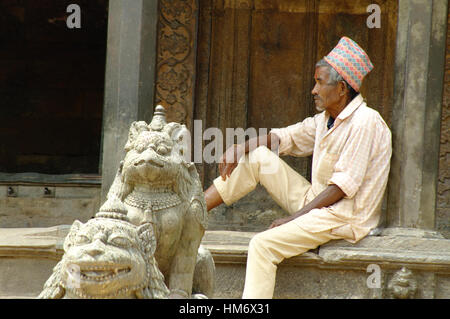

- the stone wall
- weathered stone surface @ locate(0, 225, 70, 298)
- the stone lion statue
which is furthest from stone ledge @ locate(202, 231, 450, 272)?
the stone wall

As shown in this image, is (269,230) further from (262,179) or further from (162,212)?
(162,212)

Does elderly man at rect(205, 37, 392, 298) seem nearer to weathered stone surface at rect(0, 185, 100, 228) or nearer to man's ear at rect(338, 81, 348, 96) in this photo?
man's ear at rect(338, 81, 348, 96)

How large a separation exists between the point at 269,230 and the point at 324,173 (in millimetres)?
657

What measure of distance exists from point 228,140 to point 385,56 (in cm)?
171

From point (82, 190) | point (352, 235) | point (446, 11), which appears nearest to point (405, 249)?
point (352, 235)

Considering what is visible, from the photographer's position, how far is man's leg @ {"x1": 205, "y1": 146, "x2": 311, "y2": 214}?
20.0 feet

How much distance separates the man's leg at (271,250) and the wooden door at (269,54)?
2610 mm

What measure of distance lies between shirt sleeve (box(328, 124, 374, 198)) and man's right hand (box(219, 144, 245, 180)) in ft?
2.28

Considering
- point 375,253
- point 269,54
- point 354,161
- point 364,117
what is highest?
point 269,54

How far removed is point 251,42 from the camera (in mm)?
8336

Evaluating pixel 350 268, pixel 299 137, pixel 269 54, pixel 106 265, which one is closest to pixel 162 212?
pixel 106 265

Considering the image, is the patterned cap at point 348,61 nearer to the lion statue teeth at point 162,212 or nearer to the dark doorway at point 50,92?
the lion statue teeth at point 162,212

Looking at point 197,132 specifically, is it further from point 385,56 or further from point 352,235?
point 352,235

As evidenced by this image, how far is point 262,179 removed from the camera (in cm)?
620
